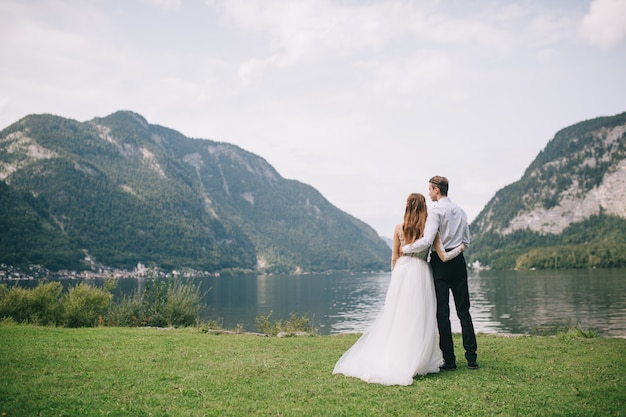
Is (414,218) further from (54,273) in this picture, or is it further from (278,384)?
(54,273)

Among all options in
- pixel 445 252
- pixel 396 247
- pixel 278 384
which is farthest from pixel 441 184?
pixel 278 384

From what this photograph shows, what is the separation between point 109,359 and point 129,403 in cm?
343

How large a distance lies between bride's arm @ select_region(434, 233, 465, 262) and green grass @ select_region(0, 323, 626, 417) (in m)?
2.00

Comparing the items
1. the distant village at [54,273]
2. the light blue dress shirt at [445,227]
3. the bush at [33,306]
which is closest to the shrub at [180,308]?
the bush at [33,306]

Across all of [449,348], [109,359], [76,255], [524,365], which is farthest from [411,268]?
[76,255]

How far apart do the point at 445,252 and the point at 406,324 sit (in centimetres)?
145

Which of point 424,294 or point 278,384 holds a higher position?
point 424,294

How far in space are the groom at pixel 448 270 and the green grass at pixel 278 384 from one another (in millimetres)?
518

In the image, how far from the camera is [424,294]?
320 inches

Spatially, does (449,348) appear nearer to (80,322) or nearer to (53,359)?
(53,359)

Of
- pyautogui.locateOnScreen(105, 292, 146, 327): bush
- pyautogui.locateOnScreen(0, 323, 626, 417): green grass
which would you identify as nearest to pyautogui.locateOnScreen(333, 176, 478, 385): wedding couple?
pyautogui.locateOnScreen(0, 323, 626, 417): green grass

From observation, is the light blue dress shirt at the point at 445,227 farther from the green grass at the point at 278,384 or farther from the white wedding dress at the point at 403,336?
the green grass at the point at 278,384

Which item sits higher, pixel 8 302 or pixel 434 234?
pixel 434 234

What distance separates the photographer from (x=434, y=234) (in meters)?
7.93
